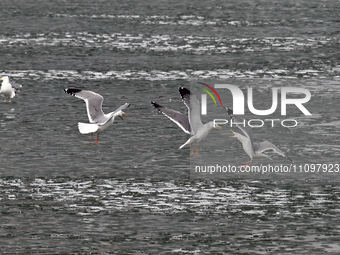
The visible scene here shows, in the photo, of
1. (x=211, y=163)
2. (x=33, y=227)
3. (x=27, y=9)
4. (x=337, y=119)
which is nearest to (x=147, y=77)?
(x=337, y=119)

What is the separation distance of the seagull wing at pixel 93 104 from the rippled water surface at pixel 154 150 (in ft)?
1.74

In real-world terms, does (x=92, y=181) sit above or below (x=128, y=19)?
below

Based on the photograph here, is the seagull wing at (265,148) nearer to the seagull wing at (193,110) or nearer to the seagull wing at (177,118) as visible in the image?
the seagull wing at (193,110)

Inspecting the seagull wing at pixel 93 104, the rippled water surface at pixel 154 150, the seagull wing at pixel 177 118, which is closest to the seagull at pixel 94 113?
the seagull wing at pixel 93 104

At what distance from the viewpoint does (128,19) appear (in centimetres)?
4341

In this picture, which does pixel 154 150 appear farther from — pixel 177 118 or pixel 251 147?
pixel 251 147

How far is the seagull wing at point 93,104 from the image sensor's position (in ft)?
61.8

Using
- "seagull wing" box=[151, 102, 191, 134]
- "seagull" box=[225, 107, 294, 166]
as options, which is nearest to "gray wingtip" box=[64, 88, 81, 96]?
"seagull wing" box=[151, 102, 191, 134]

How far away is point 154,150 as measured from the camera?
61.3 ft

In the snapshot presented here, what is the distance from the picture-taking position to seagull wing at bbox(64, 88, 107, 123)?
1883 centimetres

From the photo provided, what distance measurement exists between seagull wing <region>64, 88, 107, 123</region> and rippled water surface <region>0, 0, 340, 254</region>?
53cm

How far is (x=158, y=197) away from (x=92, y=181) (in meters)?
1.42

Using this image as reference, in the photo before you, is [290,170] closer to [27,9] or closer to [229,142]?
[229,142]

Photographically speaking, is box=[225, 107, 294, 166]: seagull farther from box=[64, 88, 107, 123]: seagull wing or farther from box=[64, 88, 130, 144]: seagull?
box=[64, 88, 107, 123]: seagull wing
